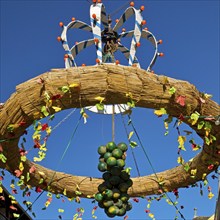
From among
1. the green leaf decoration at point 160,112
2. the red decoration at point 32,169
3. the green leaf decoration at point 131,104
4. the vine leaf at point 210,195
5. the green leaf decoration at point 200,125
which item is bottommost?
the red decoration at point 32,169

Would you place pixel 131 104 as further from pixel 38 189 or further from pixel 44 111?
pixel 38 189

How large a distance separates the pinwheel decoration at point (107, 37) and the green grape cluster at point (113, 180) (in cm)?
64

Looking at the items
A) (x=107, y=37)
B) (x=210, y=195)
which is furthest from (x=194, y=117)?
(x=107, y=37)

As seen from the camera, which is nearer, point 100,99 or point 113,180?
point 100,99

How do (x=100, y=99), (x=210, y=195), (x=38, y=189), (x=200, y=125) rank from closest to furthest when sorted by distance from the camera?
(x=100, y=99)
(x=200, y=125)
(x=210, y=195)
(x=38, y=189)

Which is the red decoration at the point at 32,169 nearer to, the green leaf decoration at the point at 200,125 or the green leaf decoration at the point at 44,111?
the green leaf decoration at the point at 44,111

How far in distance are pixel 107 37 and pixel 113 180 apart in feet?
6.13

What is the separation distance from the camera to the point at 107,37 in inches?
219

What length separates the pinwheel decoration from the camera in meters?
5.14

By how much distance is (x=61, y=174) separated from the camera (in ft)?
18.7

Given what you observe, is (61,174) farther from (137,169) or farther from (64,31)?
(64,31)

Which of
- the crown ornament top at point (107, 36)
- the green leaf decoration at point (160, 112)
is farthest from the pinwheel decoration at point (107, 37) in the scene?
the green leaf decoration at point (160, 112)

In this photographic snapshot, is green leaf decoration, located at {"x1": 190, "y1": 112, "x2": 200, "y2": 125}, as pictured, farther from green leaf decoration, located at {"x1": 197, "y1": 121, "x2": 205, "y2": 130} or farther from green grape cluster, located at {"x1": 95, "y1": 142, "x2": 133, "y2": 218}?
green grape cluster, located at {"x1": 95, "y1": 142, "x2": 133, "y2": 218}

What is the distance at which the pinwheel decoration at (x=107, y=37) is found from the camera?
5.14 metres
